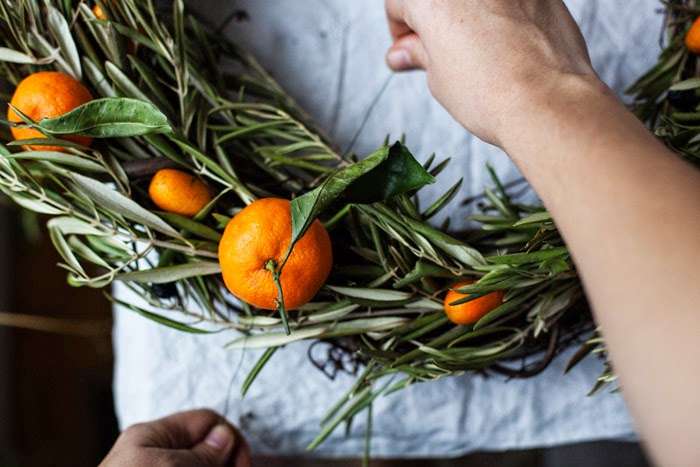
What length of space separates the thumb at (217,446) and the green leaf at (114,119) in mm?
393

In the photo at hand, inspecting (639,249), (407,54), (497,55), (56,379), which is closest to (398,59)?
(407,54)

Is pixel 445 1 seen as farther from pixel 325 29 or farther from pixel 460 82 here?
pixel 325 29

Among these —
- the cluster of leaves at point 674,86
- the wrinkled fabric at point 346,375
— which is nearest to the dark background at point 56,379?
the wrinkled fabric at point 346,375

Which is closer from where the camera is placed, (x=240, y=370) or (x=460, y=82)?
(x=460, y=82)

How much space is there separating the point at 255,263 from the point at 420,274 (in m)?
0.15

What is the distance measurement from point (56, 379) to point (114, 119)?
94 cm

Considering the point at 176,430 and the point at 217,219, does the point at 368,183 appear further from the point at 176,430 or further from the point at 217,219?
the point at 176,430

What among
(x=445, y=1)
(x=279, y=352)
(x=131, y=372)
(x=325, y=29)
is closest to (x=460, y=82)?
(x=445, y=1)

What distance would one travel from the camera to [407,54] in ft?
2.42

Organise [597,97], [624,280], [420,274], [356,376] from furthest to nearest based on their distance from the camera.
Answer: [356,376] < [420,274] < [597,97] < [624,280]

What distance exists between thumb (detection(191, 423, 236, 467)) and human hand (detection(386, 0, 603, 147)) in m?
0.46

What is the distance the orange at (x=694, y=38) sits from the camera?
67 centimetres

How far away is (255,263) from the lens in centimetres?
55

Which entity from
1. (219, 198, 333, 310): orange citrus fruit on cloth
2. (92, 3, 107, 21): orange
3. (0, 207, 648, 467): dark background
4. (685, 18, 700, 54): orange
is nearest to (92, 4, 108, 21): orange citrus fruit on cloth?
(92, 3, 107, 21): orange
